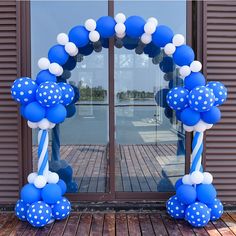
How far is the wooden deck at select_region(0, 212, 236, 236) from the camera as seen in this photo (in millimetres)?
3172

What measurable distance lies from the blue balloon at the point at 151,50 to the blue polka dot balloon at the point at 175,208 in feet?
4.69

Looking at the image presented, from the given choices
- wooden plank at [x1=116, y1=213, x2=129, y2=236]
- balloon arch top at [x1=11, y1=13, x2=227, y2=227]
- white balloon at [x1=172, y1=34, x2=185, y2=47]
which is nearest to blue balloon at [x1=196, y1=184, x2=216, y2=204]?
balloon arch top at [x1=11, y1=13, x2=227, y2=227]

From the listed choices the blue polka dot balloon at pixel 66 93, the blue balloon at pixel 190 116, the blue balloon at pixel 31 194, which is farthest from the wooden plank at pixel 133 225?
the blue polka dot balloon at pixel 66 93

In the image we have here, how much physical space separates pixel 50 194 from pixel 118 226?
2.25ft

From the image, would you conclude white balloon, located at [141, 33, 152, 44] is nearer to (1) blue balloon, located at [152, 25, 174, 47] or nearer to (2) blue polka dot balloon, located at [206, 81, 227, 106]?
(1) blue balloon, located at [152, 25, 174, 47]

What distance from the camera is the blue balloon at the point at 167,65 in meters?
3.66

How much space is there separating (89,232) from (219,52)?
84.1 inches

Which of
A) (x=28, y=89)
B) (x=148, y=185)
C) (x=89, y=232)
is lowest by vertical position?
(x=89, y=232)

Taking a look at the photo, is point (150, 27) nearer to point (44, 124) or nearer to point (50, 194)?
point (44, 124)

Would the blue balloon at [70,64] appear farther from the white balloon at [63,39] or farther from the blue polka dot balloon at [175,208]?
the blue polka dot balloon at [175,208]

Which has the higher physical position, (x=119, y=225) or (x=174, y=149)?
(x=174, y=149)

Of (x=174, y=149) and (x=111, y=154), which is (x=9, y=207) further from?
(x=174, y=149)

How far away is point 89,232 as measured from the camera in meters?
3.18

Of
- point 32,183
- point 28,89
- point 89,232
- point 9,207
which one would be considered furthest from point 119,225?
point 28,89
